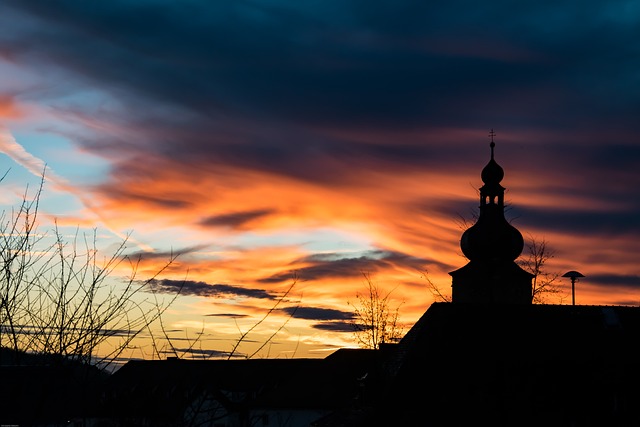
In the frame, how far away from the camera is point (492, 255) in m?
76.8

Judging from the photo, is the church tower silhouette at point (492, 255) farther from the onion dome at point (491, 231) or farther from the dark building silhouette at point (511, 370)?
the dark building silhouette at point (511, 370)

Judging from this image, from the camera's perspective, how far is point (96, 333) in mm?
8766

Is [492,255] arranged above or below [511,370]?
above

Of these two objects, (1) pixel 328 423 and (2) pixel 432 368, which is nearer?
(2) pixel 432 368

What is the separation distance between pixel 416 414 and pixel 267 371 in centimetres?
4509

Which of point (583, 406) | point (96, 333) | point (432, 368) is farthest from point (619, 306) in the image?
point (96, 333)

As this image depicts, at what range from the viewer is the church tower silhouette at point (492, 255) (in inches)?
3000

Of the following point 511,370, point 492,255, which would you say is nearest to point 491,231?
point 492,255

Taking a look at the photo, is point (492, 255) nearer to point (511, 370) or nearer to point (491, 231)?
point (491, 231)

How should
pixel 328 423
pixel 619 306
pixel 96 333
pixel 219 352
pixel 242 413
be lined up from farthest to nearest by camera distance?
1. pixel 328 423
2. pixel 619 306
3. pixel 242 413
4. pixel 219 352
5. pixel 96 333

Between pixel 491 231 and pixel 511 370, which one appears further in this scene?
pixel 491 231

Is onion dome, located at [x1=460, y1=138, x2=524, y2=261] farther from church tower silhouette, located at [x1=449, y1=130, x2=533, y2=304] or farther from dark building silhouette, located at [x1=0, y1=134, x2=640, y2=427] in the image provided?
dark building silhouette, located at [x1=0, y1=134, x2=640, y2=427]

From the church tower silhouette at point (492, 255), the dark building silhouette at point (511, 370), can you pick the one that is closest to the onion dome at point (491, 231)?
the church tower silhouette at point (492, 255)

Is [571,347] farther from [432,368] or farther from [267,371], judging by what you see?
[267,371]
